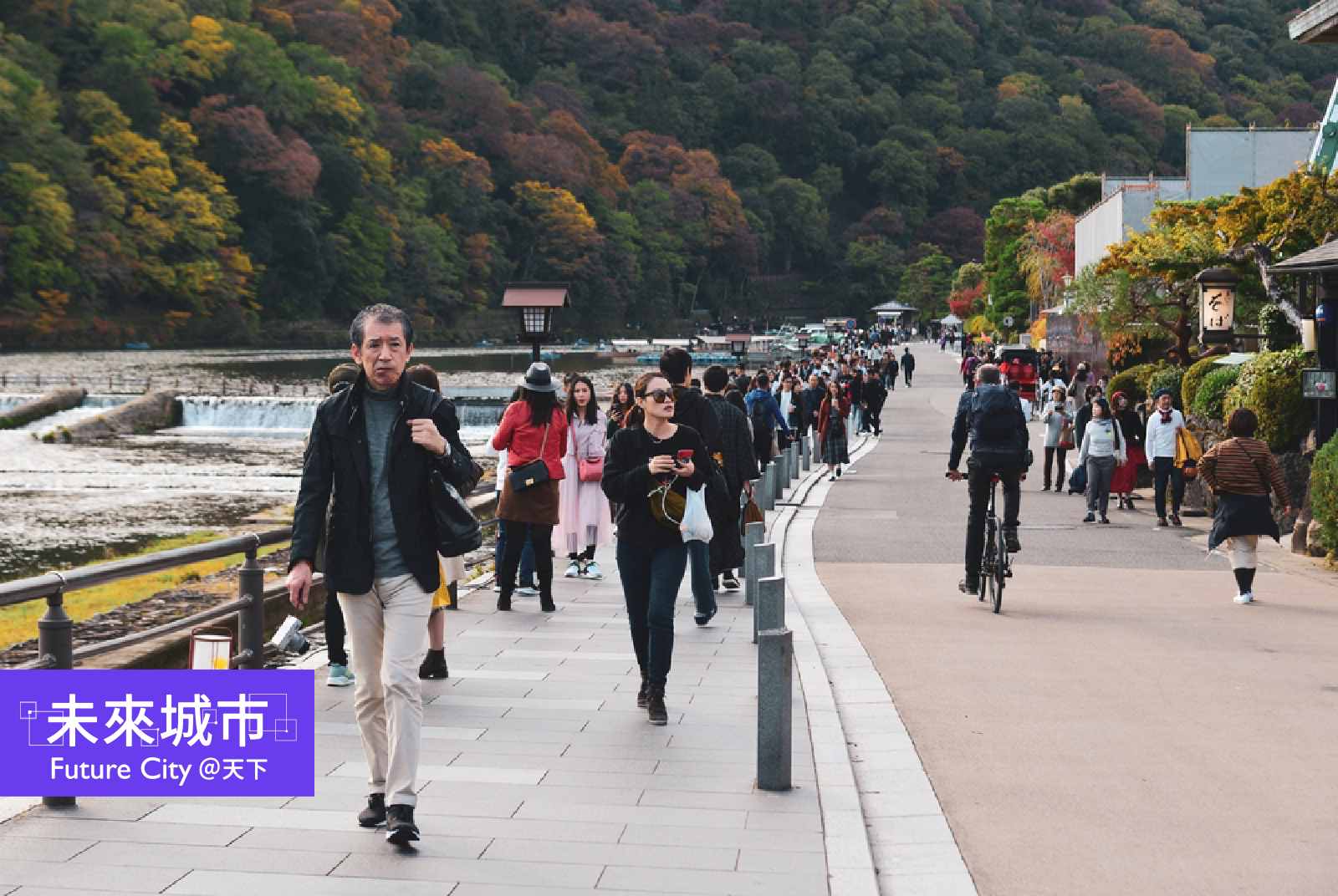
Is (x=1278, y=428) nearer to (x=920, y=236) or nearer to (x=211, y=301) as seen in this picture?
(x=211, y=301)

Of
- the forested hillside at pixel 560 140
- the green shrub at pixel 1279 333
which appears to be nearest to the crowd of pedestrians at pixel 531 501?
the green shrub at pixel 1279 333

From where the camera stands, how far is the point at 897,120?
14850cm

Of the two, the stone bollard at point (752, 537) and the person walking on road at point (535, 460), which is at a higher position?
the person walking on road at point (535, 460)

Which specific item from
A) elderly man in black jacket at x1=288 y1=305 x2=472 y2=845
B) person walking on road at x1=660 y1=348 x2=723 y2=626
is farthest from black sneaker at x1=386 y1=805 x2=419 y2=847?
person walking on road at x1=660 y1=348 x2=723 y2=626

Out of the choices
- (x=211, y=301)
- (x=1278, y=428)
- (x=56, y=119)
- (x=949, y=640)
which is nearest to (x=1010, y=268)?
(x=211, y=301)

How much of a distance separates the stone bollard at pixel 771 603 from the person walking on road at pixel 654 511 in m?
0.48

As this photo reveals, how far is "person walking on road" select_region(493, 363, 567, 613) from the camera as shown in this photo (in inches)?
405

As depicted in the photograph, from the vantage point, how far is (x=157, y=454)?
37312 millimetres

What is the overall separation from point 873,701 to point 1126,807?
7.00 feet

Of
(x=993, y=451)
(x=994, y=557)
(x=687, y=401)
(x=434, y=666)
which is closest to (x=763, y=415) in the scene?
(x=993, y=451)

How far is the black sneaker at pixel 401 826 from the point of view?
5133mm

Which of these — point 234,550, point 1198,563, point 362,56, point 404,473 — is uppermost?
point 362,56

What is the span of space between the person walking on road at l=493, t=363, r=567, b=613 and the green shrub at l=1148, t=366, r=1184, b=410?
44.1 feet

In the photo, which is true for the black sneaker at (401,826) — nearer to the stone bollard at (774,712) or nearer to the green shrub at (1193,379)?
the stone bollard at (774,712)
